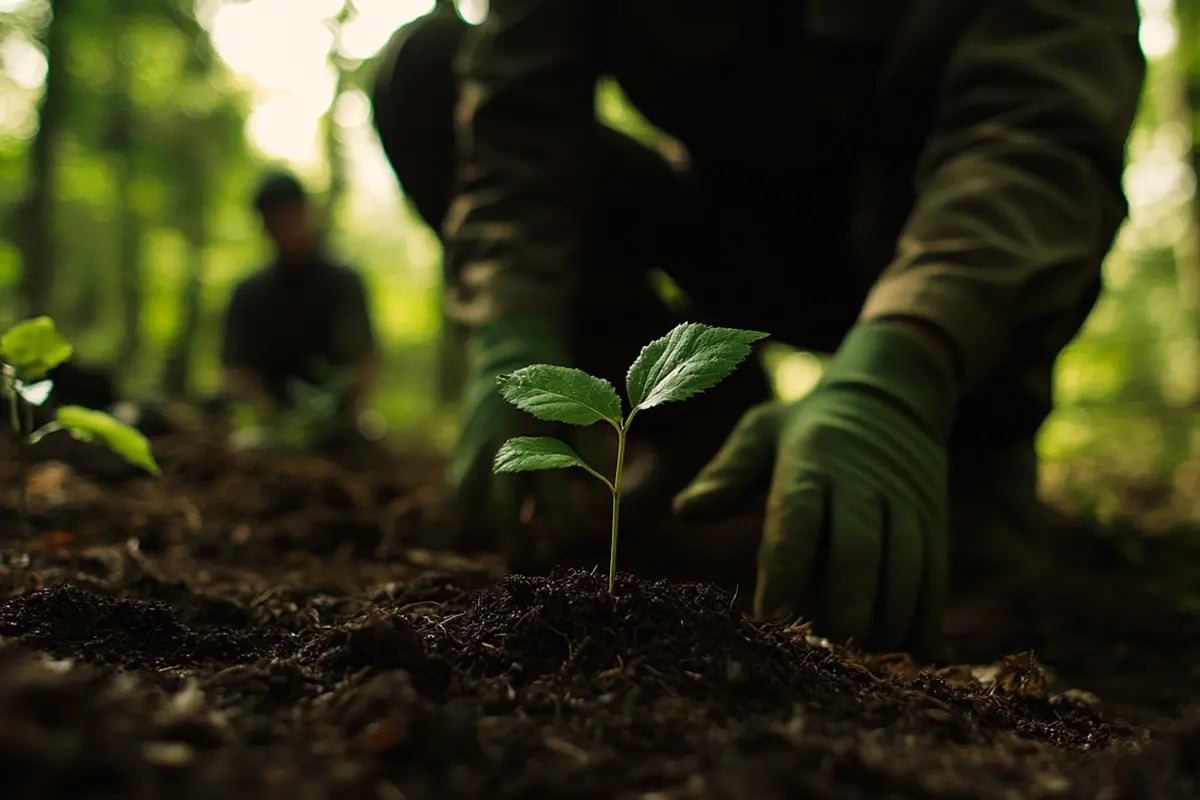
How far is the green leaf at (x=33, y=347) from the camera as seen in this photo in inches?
50.1

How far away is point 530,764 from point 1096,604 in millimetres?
1779

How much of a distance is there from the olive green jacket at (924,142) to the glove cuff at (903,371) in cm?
5

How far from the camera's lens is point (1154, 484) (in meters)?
4.10

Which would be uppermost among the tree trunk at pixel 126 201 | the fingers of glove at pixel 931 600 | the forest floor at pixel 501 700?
the tree trunk at pixel 126 201

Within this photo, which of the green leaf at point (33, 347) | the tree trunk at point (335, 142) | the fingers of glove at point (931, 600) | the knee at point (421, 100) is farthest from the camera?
the tree trunk at point (335, 142)

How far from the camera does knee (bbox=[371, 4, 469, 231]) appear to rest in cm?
271

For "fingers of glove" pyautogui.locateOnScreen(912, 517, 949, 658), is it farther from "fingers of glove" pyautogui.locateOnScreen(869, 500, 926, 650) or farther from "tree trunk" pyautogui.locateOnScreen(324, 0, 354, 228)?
"tree trunk" pyautogui.locateOnScreen(324, 0, 354, 228)

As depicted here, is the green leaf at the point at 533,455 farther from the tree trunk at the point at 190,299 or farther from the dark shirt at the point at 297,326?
the tree trunk at the point at 190,299

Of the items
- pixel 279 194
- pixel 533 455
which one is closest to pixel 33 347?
pixel 533 455

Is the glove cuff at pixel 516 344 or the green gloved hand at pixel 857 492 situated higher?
the glove cuff at pixel 516 344

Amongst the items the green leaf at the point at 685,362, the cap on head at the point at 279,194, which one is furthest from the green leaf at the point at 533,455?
the cap on head at the point at 279,194

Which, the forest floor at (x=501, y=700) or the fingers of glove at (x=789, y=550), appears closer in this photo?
the forest floor at (x=501, y=700)

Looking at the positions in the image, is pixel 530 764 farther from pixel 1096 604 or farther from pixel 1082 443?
pixel 1082 443

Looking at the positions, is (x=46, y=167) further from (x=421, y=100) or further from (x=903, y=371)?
(x=903, y=371)
